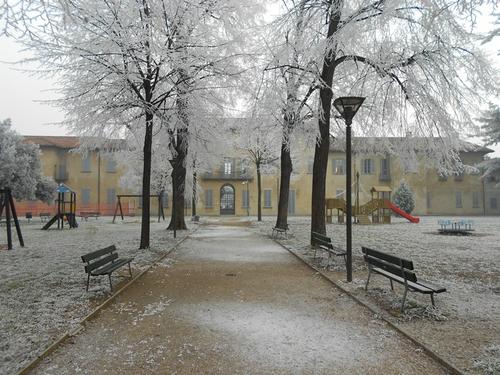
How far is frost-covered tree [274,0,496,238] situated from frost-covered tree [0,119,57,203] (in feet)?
70.8

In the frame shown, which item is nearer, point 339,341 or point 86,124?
point 339,341

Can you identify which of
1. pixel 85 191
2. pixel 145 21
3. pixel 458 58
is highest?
pixel 145 21

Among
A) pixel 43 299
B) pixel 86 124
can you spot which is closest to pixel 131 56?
pixel 86 124

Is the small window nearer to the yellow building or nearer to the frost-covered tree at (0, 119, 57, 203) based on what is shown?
the yellow building

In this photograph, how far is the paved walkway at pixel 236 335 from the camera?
12.7 ft

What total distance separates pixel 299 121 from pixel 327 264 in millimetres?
7174

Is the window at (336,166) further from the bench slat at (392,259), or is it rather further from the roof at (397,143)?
the bench slat at (392,259)

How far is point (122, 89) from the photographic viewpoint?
11.6 meters

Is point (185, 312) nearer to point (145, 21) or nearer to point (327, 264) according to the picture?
point (327, 264)

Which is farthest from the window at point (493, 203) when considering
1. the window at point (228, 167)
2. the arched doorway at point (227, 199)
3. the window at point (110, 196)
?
the window at point (110, 196)

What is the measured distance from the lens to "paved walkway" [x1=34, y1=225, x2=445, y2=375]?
12.7 ft

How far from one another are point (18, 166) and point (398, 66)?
24745mm

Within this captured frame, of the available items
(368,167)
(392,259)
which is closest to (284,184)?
(392,259)

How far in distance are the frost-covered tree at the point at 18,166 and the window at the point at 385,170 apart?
31917 mm
